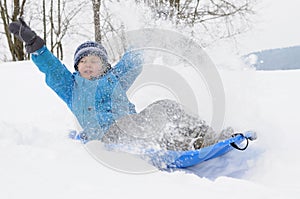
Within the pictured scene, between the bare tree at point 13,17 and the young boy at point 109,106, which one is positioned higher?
the young boy at point 109,106

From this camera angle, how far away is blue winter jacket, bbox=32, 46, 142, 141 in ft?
7.04

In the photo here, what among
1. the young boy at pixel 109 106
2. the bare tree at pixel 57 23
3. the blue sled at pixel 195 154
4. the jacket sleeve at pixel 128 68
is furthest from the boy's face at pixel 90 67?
the bare tree at pixel 57 23

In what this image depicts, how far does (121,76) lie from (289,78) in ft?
6.22

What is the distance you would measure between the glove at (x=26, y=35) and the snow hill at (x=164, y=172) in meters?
0.46

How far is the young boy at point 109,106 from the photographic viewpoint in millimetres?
1925

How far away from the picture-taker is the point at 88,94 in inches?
88.0

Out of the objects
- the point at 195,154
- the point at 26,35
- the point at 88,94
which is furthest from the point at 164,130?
the point at 26,35

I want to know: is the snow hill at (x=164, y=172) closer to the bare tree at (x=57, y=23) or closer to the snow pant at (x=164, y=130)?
the snow pant at (x=164, y=130)

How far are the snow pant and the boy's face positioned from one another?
0.37m

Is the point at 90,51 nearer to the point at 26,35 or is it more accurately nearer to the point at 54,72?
the point at 54,72

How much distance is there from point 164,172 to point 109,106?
831 millimetres

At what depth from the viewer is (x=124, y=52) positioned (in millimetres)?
2639

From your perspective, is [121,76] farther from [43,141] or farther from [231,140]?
[231,140]

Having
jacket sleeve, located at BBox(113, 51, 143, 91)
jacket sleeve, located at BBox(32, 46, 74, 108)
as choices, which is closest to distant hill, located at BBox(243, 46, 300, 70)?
jacket sleeve, located at BBox(113, 51, 143, 91)
